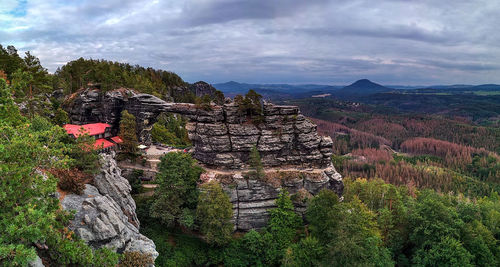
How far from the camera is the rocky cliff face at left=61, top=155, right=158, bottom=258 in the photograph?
21.1m

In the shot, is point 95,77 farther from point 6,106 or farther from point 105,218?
point 105,218

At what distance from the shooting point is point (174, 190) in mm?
39125

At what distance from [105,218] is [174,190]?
16590mm

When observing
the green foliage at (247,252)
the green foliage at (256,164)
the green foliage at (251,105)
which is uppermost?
the green foliage at (251,105)

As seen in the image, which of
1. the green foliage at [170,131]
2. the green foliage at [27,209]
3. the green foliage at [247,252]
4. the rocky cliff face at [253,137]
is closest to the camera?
the green foliage at [27,209]

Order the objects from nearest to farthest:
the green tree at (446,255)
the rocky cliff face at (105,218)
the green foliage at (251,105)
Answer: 1. the rocky cliff face at (105,218)
2. the green tree at (446,255)
3. the green foliage at (251,105)

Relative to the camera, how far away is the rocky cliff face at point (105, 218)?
69.2ft

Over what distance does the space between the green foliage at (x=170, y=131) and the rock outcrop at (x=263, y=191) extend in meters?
29.9

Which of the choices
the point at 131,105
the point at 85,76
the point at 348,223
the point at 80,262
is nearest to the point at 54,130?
the point at 80,262

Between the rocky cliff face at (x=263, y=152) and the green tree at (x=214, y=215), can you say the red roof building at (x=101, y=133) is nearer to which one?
the rocky cliff face at (x=263, y=152)

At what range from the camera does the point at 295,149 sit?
48844 millimetres

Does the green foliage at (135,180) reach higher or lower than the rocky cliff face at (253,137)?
lower

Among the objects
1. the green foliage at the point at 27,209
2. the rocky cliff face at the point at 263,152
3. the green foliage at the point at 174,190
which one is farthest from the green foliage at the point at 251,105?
the green foliage at the point at 27,209

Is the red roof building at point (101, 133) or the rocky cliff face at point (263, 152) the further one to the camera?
the red roof building at point (101, 133)
